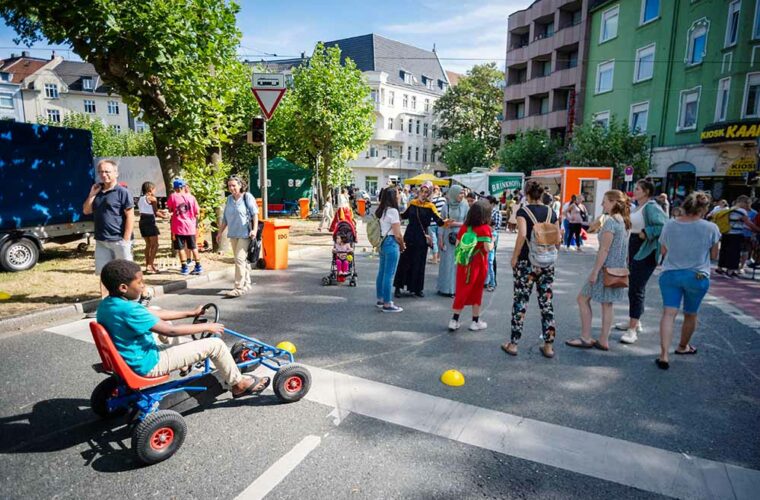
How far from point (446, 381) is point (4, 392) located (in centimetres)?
404

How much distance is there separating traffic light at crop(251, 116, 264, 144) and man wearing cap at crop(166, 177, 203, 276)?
1.73m

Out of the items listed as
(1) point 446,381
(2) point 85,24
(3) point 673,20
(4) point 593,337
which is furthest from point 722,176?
(2) point 85,24

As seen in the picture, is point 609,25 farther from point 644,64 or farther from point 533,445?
point 533,445

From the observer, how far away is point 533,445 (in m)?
3.31

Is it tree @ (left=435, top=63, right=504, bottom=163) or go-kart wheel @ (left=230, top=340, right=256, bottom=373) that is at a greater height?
tree @ (left=435, top=63, right=504, bottom=163)

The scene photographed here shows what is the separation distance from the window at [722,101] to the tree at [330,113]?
16061mm

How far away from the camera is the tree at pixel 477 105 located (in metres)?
52.6

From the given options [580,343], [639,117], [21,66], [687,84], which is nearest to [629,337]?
[580,343]

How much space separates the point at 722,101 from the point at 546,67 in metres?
18.8

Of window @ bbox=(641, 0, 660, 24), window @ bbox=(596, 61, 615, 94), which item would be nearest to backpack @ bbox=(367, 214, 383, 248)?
window @ bbox=(641, 0, 660, 24)

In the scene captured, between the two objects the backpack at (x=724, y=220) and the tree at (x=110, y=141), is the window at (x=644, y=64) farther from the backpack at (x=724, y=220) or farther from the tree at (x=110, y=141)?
the tree at (x=110, y=141)

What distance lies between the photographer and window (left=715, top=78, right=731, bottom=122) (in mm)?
19455

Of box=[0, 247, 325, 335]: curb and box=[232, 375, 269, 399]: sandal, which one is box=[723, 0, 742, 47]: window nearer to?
box=[0, 247, 325, 335]: curb

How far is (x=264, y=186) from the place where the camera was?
31.6 feet
